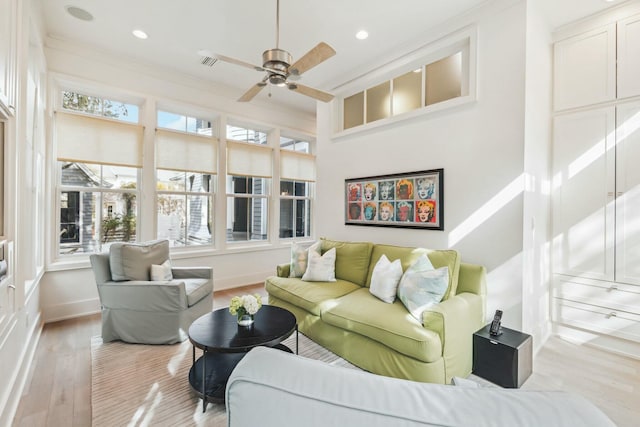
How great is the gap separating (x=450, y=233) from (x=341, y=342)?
1577mm

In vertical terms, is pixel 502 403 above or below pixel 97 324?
above

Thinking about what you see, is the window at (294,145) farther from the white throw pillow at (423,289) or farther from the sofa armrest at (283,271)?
the white throw pillow at (423,289)

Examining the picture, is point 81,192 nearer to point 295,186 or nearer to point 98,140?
point 98,140

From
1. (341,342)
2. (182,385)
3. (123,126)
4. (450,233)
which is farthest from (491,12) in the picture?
(123,126)

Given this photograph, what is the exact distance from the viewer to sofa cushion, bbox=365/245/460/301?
2.63m

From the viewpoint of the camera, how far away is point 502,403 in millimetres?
532

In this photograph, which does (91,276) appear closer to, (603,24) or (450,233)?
(450,233)

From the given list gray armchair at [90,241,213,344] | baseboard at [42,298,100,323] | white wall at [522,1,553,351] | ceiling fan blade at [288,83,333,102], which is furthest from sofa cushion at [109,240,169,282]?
white wall at [522,1,553,351]

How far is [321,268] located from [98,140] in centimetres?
328

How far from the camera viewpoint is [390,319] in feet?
7.49

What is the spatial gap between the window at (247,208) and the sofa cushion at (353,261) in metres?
2.33

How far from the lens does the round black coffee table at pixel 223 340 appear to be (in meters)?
1.95

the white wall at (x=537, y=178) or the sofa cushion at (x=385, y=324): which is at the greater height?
the white wall at (x=537, y=178)

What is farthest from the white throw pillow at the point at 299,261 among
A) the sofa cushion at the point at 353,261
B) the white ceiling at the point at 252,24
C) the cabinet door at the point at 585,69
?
the cabinet door at the point at 585,69
